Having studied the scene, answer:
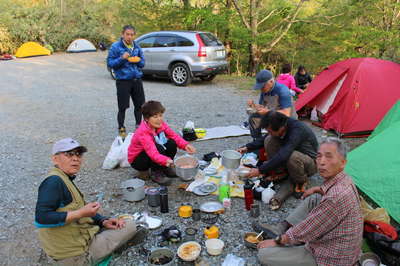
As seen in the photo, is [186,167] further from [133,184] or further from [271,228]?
[271,228]

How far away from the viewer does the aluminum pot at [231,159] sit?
4.33 metres

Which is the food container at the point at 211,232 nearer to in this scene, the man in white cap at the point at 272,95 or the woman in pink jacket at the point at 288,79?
the man in white cap at the point at 272,95

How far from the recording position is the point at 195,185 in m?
4.17

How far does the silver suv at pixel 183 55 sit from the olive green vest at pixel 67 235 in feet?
26.2

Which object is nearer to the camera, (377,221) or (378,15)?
(377,221)

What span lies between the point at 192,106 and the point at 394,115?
4.77 meters

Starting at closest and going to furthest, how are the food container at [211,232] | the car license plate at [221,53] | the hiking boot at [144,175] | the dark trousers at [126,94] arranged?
1. the food container at [211,232]
2. the hiking boot at [144,175]
3. the dark trousers at [126,94]
4. the car license plate at [221,53]

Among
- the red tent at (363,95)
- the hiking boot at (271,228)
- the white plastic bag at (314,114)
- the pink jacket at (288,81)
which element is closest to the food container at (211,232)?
the hiking boot at (271,228)

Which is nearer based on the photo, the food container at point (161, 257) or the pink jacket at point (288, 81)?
the food container at point (161, 257)

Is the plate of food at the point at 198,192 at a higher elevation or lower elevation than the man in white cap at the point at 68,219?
lower

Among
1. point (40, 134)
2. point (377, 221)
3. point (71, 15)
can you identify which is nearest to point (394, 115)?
point (377, 221)

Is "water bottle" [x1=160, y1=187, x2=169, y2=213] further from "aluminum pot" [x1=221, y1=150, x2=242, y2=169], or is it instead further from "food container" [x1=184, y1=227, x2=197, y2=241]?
"aluminum pot" [x1=221, y1=150, x2=242, y2=169]

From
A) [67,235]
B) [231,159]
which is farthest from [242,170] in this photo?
[67,235]

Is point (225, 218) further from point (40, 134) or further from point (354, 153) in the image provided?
point (40, 134)
